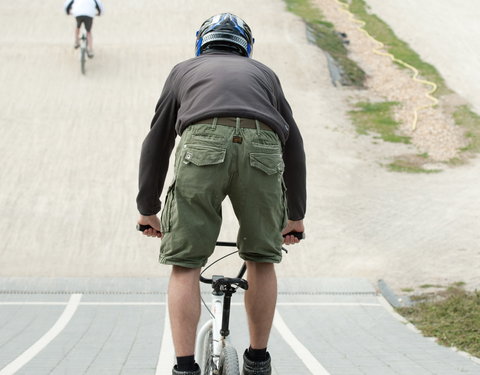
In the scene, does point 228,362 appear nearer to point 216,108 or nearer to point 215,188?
point 215,188

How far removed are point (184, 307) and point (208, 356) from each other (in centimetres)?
41

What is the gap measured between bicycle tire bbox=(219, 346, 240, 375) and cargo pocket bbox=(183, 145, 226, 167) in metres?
0.85

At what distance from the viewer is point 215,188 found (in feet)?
10.6

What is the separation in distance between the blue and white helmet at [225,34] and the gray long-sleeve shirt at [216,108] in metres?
0.07

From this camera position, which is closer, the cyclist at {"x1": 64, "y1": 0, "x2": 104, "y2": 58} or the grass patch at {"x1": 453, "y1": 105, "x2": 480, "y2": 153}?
the grass patch at {"x1": 453, "y1": 105, "x2": 480, "y2": 153}

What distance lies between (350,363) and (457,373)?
0.79 metres

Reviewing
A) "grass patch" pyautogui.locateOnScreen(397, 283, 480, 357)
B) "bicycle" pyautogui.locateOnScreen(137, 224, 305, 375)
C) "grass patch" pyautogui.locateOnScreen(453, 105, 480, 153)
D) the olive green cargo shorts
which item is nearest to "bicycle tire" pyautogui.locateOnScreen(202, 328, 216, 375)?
"bicycle" pyautogui.locateOnScreen(137, 224, 305, 375)

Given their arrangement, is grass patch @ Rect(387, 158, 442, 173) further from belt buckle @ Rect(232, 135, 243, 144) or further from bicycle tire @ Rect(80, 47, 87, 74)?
belt buckle @ Rect(232, 135, 243, 144)

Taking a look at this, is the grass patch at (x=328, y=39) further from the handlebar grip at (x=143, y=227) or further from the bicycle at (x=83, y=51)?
the handlebar grip at (x=143, y=227)

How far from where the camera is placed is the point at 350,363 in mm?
5906

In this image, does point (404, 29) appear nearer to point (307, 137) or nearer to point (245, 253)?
point (307, 137)

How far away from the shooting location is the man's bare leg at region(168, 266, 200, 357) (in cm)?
337

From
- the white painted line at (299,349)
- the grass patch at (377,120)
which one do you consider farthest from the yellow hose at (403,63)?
the white painted line at (299,349)

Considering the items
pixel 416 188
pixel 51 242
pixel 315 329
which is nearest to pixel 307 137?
pixel 416 188
